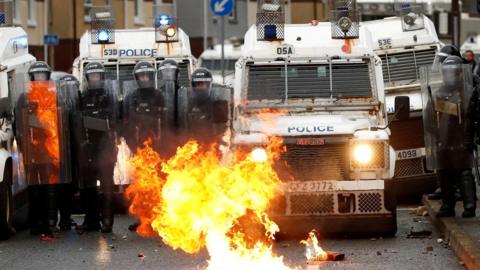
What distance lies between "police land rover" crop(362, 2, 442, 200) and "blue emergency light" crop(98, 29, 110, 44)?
13.1 feet

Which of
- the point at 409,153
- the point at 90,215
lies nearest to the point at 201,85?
the point at 90,215

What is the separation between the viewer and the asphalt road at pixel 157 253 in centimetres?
1374

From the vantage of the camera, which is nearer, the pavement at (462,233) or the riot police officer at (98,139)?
the pavement at (462,233)

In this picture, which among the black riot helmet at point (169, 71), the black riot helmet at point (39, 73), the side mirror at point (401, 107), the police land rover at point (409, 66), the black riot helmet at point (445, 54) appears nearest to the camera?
the side mirror at point (401, 107)

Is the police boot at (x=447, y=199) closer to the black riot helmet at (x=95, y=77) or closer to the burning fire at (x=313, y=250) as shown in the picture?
the burning fire at (x=313, y=250)

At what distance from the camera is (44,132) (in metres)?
17.1

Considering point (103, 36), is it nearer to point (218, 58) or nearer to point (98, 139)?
point (98, 139)

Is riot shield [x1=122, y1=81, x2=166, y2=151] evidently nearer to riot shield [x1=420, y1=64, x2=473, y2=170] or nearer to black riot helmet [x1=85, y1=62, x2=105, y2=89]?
black riot helmet [x1=85, y1=62, x2=105, y2=89]

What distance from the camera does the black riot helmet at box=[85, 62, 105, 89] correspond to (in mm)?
17250

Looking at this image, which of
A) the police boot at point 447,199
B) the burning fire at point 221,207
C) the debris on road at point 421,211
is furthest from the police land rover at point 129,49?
the burning fire at point 221,207

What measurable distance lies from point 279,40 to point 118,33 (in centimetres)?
453

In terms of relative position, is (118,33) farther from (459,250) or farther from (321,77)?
(459,250)

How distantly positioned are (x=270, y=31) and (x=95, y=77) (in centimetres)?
230

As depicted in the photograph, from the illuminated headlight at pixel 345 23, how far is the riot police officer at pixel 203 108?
1646mm
